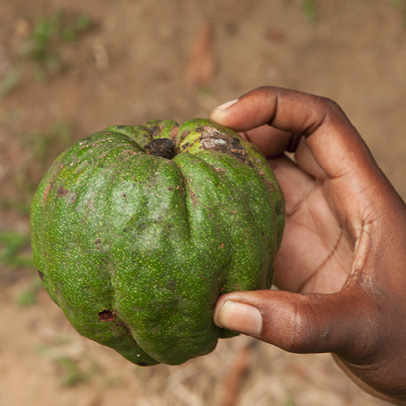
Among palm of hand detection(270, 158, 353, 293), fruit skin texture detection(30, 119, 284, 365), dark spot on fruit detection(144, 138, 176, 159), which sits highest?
dark spot on fruit detection(144, 138, 176, 159)

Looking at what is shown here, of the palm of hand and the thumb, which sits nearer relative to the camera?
the thumb

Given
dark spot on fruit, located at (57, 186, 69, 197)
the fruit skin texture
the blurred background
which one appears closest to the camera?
the fruit skin texture

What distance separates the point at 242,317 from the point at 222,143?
99 centimetres

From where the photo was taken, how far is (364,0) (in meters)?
7.17

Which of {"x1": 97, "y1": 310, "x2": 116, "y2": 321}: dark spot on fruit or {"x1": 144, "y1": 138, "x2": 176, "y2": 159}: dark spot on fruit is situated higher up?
{"x1": 144, "y1": 138, "x2": 176, "y2": 159}: dark spot on fruit

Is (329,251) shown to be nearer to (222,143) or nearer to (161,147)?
(222,143)

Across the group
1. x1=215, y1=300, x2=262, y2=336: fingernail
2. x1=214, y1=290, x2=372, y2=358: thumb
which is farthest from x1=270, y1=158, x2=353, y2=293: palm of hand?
x1=215, y1=300, x2=262, y2=336: fingernail

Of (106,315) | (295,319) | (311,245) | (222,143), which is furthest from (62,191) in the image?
(311,245)

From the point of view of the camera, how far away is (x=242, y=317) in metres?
2.55

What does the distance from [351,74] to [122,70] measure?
10.1ft

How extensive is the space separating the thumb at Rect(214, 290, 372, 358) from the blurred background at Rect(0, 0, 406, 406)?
12.5ft

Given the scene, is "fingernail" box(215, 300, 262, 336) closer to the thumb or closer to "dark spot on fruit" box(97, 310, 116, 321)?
the thumb

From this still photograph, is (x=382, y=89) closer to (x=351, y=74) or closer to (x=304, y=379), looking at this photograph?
(x=351, y=74)

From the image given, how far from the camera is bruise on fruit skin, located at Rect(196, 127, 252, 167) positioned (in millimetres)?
2953
